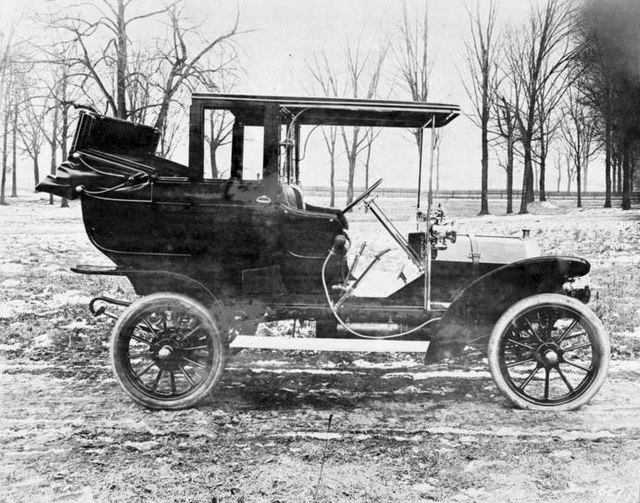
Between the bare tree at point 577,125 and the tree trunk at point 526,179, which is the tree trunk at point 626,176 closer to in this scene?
the bare tree at point 577,125

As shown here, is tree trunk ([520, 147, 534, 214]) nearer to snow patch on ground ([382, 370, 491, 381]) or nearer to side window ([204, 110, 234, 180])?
snow patch on ground ([382, 370, 491, 381])

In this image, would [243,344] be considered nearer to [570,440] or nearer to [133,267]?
[133,267]

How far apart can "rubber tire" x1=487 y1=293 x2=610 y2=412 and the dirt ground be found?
0.26 ft

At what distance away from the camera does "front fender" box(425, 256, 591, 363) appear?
3.51 m

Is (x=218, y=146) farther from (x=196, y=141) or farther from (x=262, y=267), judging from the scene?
(x=262, y=267)

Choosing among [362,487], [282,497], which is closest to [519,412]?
[362,487]

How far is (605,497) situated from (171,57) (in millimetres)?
8041

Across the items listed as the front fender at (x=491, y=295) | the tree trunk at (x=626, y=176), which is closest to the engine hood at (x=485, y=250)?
the front fender at (x=491, y=295)

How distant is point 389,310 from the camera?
3.70 meters

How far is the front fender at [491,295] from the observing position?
11.5ft

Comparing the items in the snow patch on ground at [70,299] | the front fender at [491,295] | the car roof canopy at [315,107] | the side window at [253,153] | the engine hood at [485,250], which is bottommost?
the snow patch on ground at [70,299]

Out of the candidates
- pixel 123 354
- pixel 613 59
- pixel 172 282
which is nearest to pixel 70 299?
pixel 123 354

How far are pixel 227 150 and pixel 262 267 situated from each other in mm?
824

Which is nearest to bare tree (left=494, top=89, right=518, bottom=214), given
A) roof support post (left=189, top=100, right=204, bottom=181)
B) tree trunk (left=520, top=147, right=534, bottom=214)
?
tree trunk (left=520, top=147, right=534, bottom=214)
